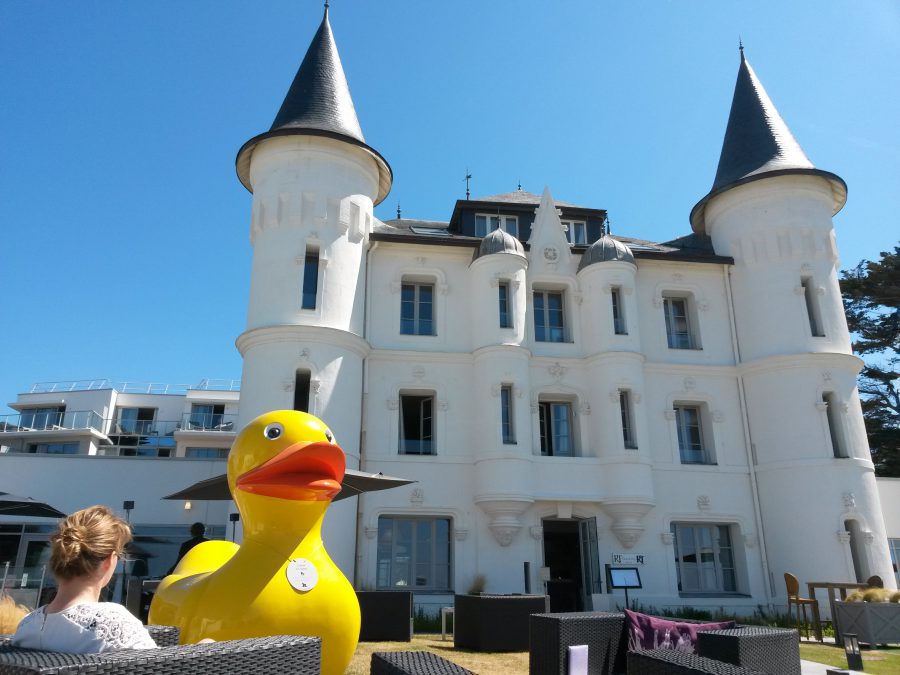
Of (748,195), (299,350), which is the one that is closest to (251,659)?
(299,350)

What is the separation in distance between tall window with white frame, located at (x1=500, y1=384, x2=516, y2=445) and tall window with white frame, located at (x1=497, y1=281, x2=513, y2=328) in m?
1.79

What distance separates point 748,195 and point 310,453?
19578mm

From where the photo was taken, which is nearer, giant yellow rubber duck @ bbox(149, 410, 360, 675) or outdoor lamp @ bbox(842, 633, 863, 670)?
giant yellow rubber duck @ bbox(149, 410, 360, 675)

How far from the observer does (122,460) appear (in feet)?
63.4

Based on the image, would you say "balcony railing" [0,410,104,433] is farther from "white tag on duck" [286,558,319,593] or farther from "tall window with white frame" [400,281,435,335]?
"white tag on duck" [286,558,319,593]

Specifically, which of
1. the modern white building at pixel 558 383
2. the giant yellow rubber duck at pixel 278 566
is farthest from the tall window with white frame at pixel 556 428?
the giant yellow rubber duck at pixel 278 566

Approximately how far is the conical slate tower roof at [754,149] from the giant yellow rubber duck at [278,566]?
19296mm

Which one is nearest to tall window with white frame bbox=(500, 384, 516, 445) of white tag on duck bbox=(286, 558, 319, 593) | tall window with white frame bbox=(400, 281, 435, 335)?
tall window with white frame bbox=(400, 281, 435, 335)

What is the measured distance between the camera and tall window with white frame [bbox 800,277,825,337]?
67.5 feet

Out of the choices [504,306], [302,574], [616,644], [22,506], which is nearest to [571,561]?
[504,306]

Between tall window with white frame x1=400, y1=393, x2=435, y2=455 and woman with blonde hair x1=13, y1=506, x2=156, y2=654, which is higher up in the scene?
tall window with white frame x1=400, y1=393, x2=435, y2=455

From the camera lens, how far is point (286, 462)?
20.3 ft

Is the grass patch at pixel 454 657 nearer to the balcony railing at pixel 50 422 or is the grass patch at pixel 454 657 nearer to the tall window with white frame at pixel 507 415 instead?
the tall window with white frame at pixel 507 415

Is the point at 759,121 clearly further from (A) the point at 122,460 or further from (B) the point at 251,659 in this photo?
(B) the point at 251,659
